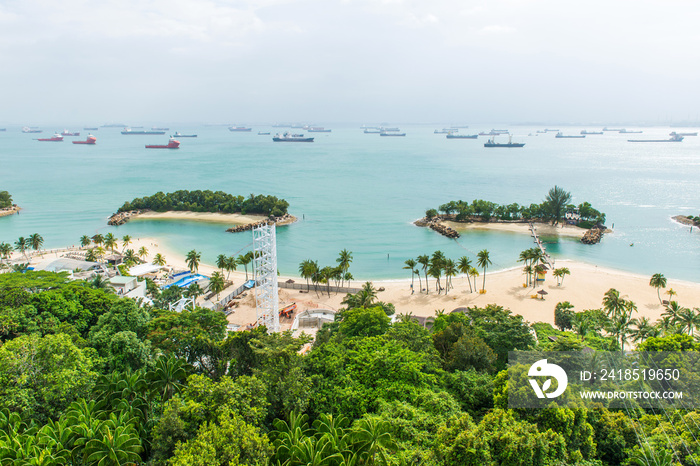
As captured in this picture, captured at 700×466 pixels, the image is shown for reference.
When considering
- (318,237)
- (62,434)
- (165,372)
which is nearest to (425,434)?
(165,372)

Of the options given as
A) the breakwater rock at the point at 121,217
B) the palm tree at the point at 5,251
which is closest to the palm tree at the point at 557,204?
the breakwater rock at the point at 121,217

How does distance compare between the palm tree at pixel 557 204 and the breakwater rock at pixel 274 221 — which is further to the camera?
the palm tree at pixel 557 204

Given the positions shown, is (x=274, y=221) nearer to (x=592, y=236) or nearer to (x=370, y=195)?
(x=370, y=195)

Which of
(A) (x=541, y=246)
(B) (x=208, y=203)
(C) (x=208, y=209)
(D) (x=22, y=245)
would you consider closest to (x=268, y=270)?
(D) (x=22, y=245)

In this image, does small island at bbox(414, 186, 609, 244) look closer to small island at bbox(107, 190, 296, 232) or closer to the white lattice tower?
small island at bbox(107, 190, 296, 232)

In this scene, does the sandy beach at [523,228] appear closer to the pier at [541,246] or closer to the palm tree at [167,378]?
the pier at [541,246]

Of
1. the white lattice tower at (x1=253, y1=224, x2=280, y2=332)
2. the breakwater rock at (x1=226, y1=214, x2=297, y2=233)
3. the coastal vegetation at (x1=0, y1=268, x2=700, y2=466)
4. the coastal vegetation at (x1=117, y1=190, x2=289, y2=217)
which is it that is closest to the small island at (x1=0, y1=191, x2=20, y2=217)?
the coastal vegetation at (x1=117, y1=190, x2=289, y2=217)

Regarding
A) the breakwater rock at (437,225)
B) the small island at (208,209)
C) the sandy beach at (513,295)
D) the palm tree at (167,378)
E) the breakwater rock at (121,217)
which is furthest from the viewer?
the small island at (208,209)
